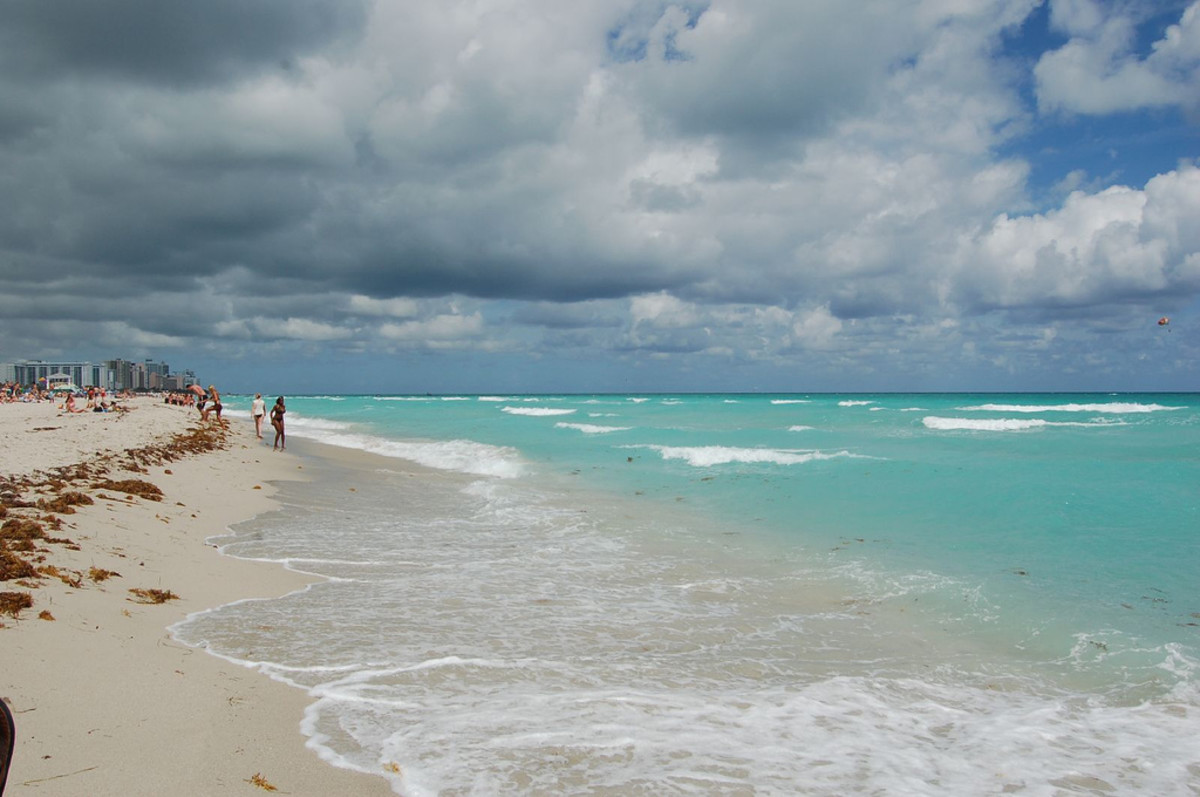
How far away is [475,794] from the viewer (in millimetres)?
3848

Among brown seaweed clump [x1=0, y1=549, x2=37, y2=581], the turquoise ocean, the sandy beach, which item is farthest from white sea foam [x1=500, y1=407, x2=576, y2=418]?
brown seaweed clump [x1=0, y1=549, x2=37, y2=581]

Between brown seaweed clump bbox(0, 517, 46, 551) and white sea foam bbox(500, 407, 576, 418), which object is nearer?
brown seaweed clump bbox(0, 517, 46, 551)

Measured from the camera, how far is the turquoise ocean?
14.4 ft

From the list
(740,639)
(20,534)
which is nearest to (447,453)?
(20,534)

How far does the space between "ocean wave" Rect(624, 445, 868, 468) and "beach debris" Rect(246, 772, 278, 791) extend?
1879cm

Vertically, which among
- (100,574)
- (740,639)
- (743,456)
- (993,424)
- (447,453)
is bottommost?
(447,453)

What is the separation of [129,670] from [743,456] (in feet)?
68.1

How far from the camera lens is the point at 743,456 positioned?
24016 millimetres

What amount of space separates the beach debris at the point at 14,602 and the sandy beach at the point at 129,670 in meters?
0.03

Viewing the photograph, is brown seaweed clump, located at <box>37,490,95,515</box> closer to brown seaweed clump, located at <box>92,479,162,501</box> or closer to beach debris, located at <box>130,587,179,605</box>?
brown seaweed clump, located at <box>92,479,162,501</box>

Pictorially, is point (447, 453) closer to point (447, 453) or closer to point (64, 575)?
point (447, 453)

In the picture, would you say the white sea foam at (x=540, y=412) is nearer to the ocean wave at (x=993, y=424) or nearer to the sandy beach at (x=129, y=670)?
the ocean wave at (x=993, y=424)

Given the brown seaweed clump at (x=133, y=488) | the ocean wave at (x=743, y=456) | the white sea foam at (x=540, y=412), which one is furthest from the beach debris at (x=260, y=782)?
the white sea foam at (x=540, y=412)

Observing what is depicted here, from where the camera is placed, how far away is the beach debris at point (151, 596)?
6.70 meters
